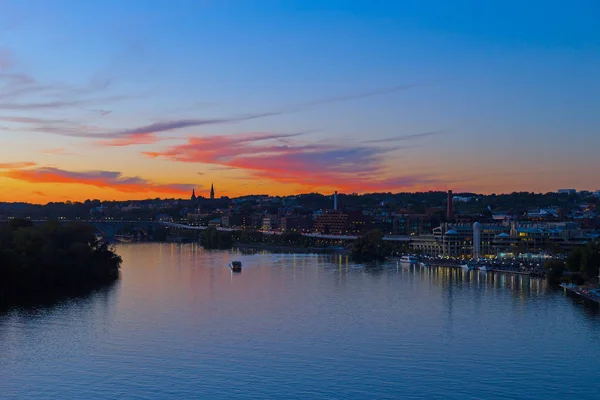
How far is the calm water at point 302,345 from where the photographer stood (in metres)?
11.2

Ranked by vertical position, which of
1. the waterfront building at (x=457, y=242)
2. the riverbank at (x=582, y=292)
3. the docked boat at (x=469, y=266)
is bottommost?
the riverbank at (x=582, y=292)

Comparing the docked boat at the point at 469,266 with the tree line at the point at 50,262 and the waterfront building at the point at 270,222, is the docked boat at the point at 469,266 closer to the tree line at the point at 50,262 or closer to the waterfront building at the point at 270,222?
the tree line at the point at 50,262

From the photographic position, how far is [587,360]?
12.9 meters

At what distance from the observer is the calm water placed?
11156 mm

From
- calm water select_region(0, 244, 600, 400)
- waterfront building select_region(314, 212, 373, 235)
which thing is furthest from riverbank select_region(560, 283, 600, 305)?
waterfront building select_region(314, 212, 373, 235)

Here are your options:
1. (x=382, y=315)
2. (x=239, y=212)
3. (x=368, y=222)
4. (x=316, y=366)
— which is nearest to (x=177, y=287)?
(x=382, y=315)

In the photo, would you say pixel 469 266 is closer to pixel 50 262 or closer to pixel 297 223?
pixel 50 262

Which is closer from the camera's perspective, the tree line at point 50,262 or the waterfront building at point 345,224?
the tree line at point 50,262

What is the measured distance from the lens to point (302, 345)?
1383cm

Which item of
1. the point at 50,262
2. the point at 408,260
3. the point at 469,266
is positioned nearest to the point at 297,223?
the point at 408,260

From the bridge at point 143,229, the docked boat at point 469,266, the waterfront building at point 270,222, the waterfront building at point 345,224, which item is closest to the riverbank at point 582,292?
the docked boat at point 469,266

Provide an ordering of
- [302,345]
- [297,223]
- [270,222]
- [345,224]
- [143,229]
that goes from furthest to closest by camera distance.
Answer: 1. [143,229]
2. [270,222]
3. [297,223]
4. [345,224]
5. [302,345]

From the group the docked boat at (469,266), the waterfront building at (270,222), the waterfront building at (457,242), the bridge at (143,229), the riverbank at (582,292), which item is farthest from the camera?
the waterfront building at (270,222)

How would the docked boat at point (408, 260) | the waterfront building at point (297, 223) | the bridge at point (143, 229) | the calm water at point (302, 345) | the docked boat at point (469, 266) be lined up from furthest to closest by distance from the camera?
1. the waterfront building at point (297, 223)
2. the bridge at point (143, 229)
3. the docked boat at point (408, 260)
4. the docked boat at point (469, 266)
5. the calm water at point (302, 345)
